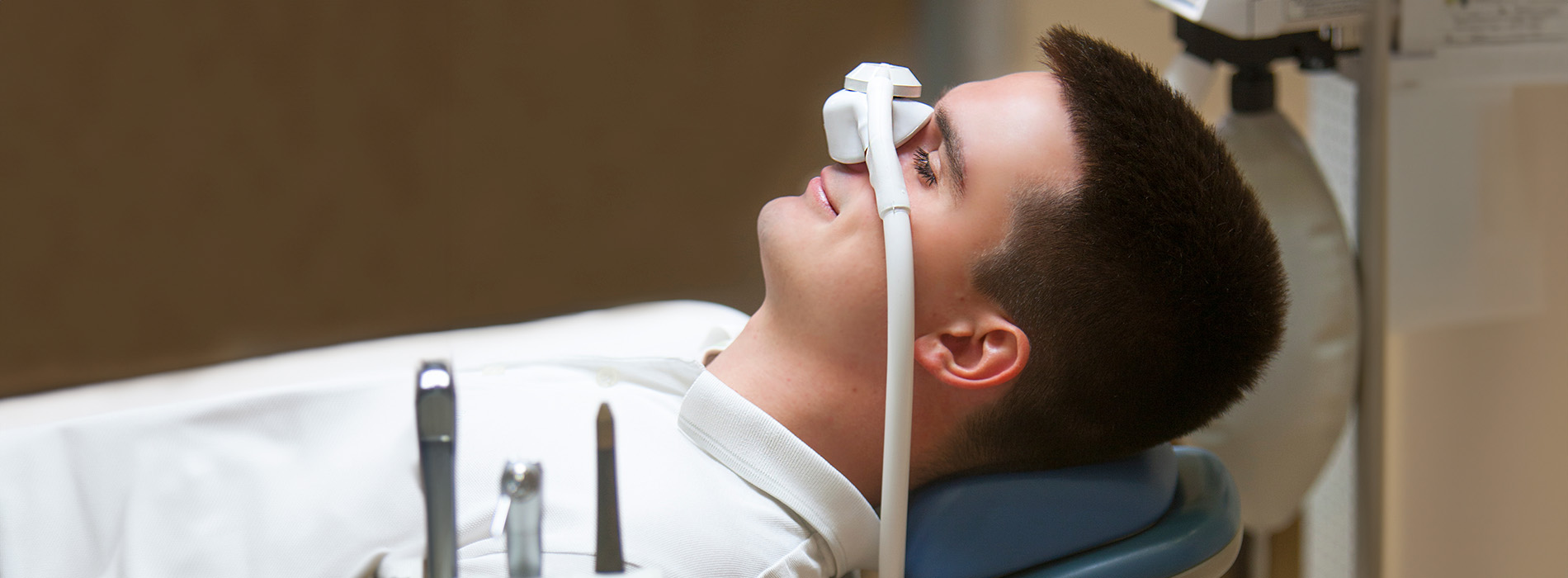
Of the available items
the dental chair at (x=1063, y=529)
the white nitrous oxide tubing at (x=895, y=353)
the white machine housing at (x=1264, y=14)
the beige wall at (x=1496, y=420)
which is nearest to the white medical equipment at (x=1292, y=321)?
the white machine housing at (x=1264, y=14)

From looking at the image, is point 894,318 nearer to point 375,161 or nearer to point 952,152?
point 952,152

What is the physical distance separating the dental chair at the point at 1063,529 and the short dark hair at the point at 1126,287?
0.05 m

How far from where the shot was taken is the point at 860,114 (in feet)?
3.53

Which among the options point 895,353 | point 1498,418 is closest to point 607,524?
point 895,353

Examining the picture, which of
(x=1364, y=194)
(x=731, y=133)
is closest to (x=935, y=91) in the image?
(x=731, y=133)

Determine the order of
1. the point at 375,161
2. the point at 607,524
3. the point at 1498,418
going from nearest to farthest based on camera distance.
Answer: the point at 607,524, the point at 1498,418, the point at 375,161

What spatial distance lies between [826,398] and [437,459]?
0.51 meters

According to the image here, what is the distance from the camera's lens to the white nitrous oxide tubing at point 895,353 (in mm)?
918

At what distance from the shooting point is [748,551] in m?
0.97

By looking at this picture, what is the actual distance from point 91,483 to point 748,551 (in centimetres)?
69

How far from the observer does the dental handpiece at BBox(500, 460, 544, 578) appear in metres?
0.62

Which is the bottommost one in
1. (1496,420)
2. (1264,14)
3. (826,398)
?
(1496,420)

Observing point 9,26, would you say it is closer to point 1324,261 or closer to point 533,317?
point 533,317

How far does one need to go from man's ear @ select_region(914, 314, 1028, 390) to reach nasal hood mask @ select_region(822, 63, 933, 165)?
0.68 ft
